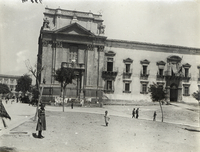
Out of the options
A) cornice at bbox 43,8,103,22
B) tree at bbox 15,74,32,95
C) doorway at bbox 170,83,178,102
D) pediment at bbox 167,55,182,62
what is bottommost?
doorway at bbox 170,83,178,102

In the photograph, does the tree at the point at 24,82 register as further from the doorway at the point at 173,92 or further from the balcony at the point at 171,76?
the doorway at the point at 173,92

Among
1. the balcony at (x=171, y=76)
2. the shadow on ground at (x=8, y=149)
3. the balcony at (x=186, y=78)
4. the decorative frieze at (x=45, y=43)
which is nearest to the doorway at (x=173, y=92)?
the balcony at (x=171, y=76)

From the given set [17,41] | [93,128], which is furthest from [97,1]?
[93,128]

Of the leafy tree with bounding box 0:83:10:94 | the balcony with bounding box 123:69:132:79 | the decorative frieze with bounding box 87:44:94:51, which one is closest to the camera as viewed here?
the leafy tree with bounding box 0:83:10:94

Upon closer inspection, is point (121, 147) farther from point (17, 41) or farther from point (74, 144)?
point (17, 41)

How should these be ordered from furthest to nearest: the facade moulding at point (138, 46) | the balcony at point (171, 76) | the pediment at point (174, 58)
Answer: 1. the balcony at point (171, 76)
2. the pediment at point (174, 58)
3. the facade moulding at point (138, 46)

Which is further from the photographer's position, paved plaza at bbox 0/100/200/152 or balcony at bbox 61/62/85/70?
balcony at bbox 61/62/85/70

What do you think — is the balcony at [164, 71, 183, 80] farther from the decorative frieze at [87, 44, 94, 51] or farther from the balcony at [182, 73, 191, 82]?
the decorative frieze at [87, 44, 94, 51]

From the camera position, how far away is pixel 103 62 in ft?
116

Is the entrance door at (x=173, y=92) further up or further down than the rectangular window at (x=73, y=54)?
further down

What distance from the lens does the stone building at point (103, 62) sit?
33.3m

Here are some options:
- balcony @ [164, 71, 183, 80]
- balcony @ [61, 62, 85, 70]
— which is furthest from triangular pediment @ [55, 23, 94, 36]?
balcony @ [164, 71, 183, 80]

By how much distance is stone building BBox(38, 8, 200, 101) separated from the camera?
109ft

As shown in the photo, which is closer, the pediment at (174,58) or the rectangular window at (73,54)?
the rectangular window at (73,54)
